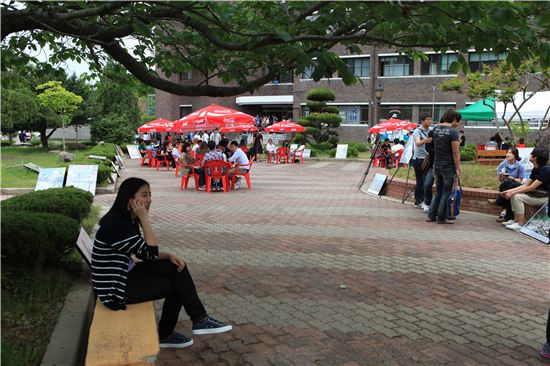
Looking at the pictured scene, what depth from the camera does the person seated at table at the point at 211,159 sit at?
13297mm

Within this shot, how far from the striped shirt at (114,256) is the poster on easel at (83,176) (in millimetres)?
9463

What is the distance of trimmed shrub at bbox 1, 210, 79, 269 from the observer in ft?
14.9

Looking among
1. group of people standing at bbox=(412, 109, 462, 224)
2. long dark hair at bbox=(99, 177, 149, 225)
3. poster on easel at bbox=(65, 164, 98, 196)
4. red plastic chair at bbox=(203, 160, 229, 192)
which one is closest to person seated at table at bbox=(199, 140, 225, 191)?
red plastic chair at bbox=(203, 160, 229, 192)

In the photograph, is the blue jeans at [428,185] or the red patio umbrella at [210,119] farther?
the red patio umbrella at [210,119]

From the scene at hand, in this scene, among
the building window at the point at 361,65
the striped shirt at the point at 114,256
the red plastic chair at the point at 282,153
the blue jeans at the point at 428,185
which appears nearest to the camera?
the striped shirt at the point at 114,256

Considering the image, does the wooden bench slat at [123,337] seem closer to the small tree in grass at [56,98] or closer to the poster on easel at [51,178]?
the poster on easel at [51,178]

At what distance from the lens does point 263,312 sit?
4.65 metres

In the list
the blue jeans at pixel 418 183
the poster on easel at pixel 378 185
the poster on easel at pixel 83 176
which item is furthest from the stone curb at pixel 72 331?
the poster on easel at pixel 378 185

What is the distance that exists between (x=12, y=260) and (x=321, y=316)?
295cm

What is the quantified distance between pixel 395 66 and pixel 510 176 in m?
31.8

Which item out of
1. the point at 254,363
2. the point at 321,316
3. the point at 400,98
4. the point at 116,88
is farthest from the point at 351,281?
the point at 400,98

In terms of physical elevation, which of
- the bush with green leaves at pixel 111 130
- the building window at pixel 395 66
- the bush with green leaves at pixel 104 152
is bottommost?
the bush with green leaves at pixel 104 152

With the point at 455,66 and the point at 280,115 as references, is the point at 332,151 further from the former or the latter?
the point at 455,66

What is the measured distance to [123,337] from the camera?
3098 mm
